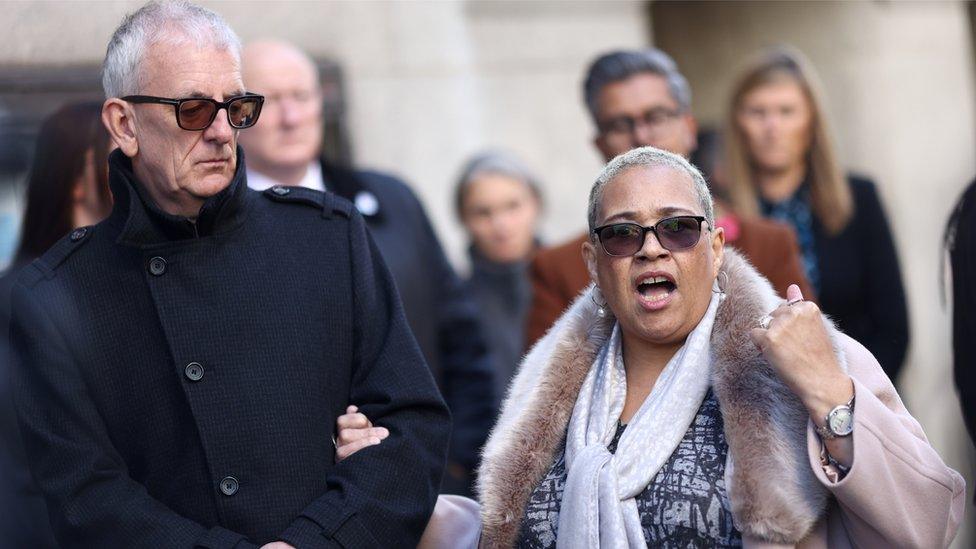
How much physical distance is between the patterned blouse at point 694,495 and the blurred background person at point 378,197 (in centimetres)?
180

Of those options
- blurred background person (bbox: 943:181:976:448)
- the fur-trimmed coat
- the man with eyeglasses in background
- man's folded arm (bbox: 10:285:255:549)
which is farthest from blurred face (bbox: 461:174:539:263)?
man's folded arm (bbox: 10:285:255:549)

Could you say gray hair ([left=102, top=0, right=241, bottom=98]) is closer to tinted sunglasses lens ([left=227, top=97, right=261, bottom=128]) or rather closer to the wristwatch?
tinted sunglasses lens ([left=227, top=97, right=261, bottom=128])

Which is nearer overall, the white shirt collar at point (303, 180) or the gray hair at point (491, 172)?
the white shirt collar at point (303, 180)

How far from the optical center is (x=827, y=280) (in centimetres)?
605

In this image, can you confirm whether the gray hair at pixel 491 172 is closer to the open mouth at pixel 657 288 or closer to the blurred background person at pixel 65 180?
the blurred background person at pixel 65 180

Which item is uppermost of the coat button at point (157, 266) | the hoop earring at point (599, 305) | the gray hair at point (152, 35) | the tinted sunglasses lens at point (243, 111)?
the gray hair at point (152, 35)

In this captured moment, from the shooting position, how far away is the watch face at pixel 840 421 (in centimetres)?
355

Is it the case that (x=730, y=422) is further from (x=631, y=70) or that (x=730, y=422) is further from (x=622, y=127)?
(x=631, y=70)

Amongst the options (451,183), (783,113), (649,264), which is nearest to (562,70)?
(451,183)

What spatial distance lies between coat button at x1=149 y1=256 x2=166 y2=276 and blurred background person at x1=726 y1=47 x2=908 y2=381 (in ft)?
9.32

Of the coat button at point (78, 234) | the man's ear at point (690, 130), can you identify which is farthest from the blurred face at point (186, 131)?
the man's ear at point (690, 130)

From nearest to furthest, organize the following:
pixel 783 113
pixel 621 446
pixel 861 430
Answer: pixel 861 430, pixel 621 446, pixel 783 113

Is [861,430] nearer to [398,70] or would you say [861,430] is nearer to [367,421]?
[367,421]

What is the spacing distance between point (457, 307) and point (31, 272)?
2176 millimetres
